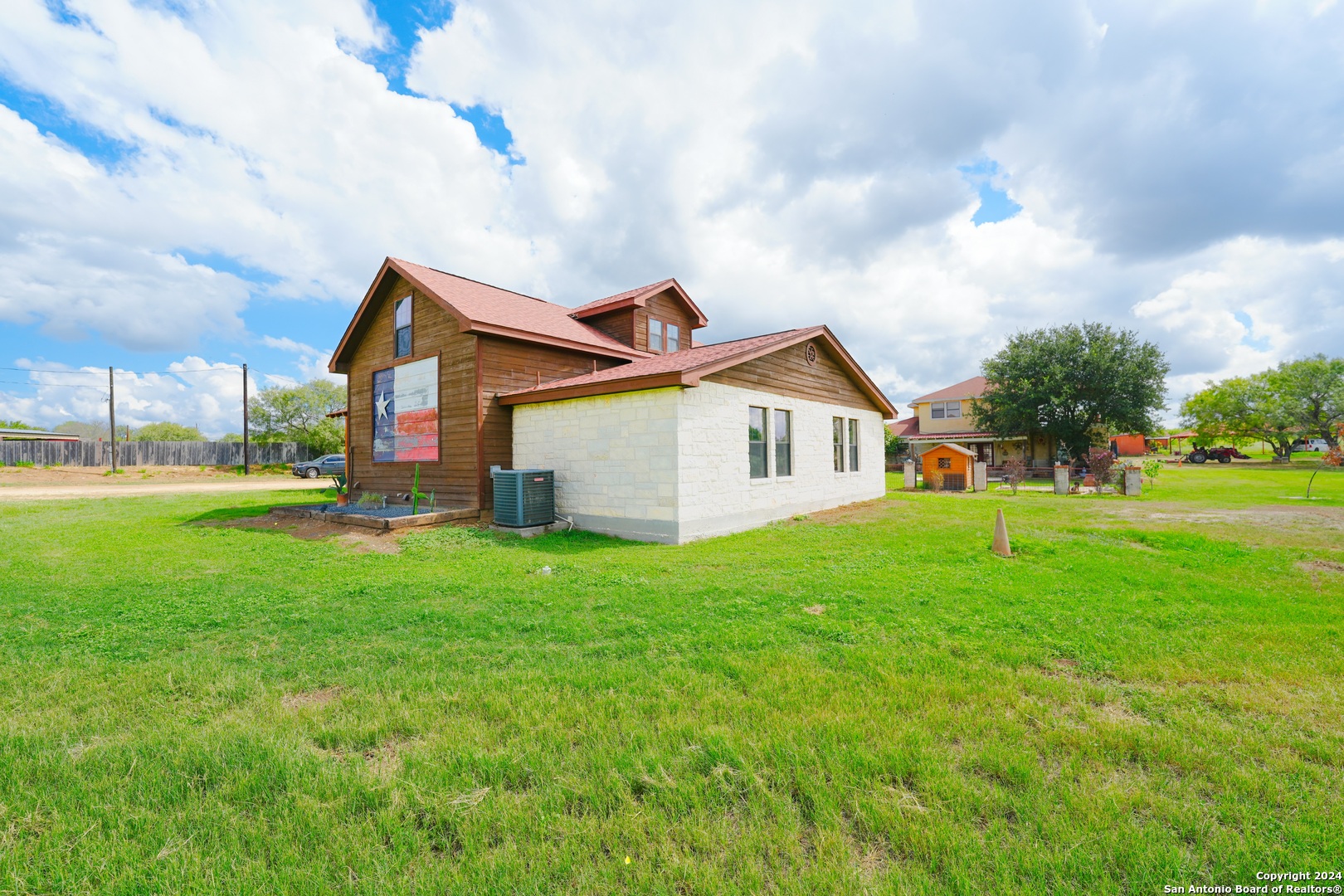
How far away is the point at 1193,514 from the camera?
1285 cm

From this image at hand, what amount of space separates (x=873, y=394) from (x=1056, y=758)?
15364 millimetres

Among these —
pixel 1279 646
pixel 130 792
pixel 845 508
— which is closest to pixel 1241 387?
pixel 845 508

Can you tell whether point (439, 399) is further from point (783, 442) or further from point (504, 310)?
point (783, 442)

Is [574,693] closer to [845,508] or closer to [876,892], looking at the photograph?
[876,892]

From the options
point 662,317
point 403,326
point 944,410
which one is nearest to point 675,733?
point 403,326

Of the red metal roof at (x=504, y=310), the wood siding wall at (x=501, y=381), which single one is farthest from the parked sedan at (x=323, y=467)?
the wood siding wall at (x=501, y=381)

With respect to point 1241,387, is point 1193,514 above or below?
below

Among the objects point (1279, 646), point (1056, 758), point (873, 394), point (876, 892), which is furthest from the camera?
point (873, 394)

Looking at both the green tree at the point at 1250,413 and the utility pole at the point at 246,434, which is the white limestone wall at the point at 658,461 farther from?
the green tree at the point at 1250,413

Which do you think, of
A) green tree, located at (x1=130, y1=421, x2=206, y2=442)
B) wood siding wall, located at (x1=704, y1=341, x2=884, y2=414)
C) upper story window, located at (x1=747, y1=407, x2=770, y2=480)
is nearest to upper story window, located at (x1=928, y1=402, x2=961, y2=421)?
wood siding wall, located at (x1=704, y1=341, x2=884, y2=414)

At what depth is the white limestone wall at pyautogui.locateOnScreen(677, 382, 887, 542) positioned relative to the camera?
34.3 ft

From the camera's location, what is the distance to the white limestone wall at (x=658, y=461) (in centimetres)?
1033

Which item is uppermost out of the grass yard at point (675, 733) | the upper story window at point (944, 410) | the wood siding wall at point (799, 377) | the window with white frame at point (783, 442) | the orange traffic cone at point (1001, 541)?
the upper story window at point (944, 410)

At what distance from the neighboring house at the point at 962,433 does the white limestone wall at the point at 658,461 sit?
99.3 ft
